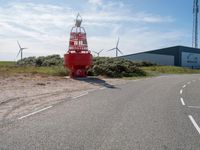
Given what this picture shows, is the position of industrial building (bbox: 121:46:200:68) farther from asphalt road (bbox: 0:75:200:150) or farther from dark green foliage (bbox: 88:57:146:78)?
asphalt road (bbox: 0:75:200:150)

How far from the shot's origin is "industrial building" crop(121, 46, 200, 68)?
355ft

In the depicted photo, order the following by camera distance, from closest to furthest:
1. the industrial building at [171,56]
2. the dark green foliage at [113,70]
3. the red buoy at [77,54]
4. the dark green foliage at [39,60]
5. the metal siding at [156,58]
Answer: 1. the red buoy at [77,54]
2. the dark green foliage at [113,70]
3. the dark green foliage at [39,60]
4. the industrial building at [171,56]
5. the metal siding at [156,58]

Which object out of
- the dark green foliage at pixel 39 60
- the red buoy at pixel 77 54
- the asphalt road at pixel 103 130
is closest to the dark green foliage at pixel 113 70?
the red buoy at pixel 77 54

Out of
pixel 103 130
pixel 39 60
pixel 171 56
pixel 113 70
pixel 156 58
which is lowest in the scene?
pixel 103 130

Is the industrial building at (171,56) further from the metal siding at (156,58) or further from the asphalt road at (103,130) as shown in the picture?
the asphalt road at (103,130)

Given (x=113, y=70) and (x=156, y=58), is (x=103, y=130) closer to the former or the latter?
(x=113, y=70)

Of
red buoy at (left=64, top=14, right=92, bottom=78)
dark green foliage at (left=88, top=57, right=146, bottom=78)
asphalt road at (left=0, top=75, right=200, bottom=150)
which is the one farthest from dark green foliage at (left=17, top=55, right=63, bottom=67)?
asphalt road at (left=0, top=75, right=200, bottom=150)

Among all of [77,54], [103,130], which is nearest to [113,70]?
Answer: [77,54]

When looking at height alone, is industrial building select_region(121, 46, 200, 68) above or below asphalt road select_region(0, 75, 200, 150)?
above

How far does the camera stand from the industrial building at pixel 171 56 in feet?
355

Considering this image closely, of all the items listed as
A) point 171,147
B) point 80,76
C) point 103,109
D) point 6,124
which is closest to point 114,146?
point 171,147

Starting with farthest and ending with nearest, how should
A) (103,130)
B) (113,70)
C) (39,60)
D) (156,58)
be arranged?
(156,58)
(39,60)
(113,70)
(103,130)

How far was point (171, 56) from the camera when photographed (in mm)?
109312

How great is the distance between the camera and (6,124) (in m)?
10.1
